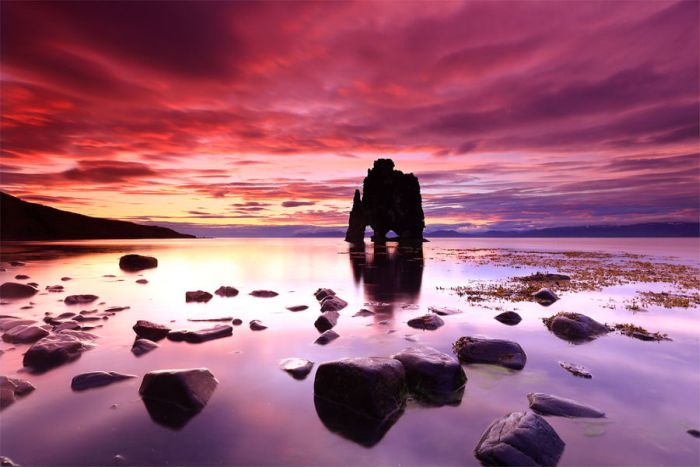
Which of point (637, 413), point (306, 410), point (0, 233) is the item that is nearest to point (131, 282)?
point (306, 410)

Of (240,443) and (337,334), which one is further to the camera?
(337,334)

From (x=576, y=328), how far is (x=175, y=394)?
11.7 m

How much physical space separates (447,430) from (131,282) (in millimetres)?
24554

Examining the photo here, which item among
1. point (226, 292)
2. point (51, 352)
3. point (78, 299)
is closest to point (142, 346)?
point (51, 352)

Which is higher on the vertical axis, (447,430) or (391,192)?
(391,192)

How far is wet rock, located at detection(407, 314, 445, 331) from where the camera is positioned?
1234 cm

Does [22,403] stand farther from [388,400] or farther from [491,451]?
[491,451]

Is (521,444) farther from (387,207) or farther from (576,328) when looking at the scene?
(387,207)

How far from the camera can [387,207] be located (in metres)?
136

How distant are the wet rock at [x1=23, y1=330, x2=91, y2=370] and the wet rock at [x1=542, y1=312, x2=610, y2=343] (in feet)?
45.7

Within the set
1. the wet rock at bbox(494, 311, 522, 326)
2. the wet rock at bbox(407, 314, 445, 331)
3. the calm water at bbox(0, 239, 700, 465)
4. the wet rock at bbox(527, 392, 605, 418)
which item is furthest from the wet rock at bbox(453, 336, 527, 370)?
the wet rock at bbox(494, 311, 522, 326)

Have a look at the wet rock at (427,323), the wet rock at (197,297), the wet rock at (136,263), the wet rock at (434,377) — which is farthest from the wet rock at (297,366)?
the wet rock at (136,263)

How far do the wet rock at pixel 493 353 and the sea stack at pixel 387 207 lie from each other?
415 feet

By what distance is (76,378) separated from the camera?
744 centimetres
